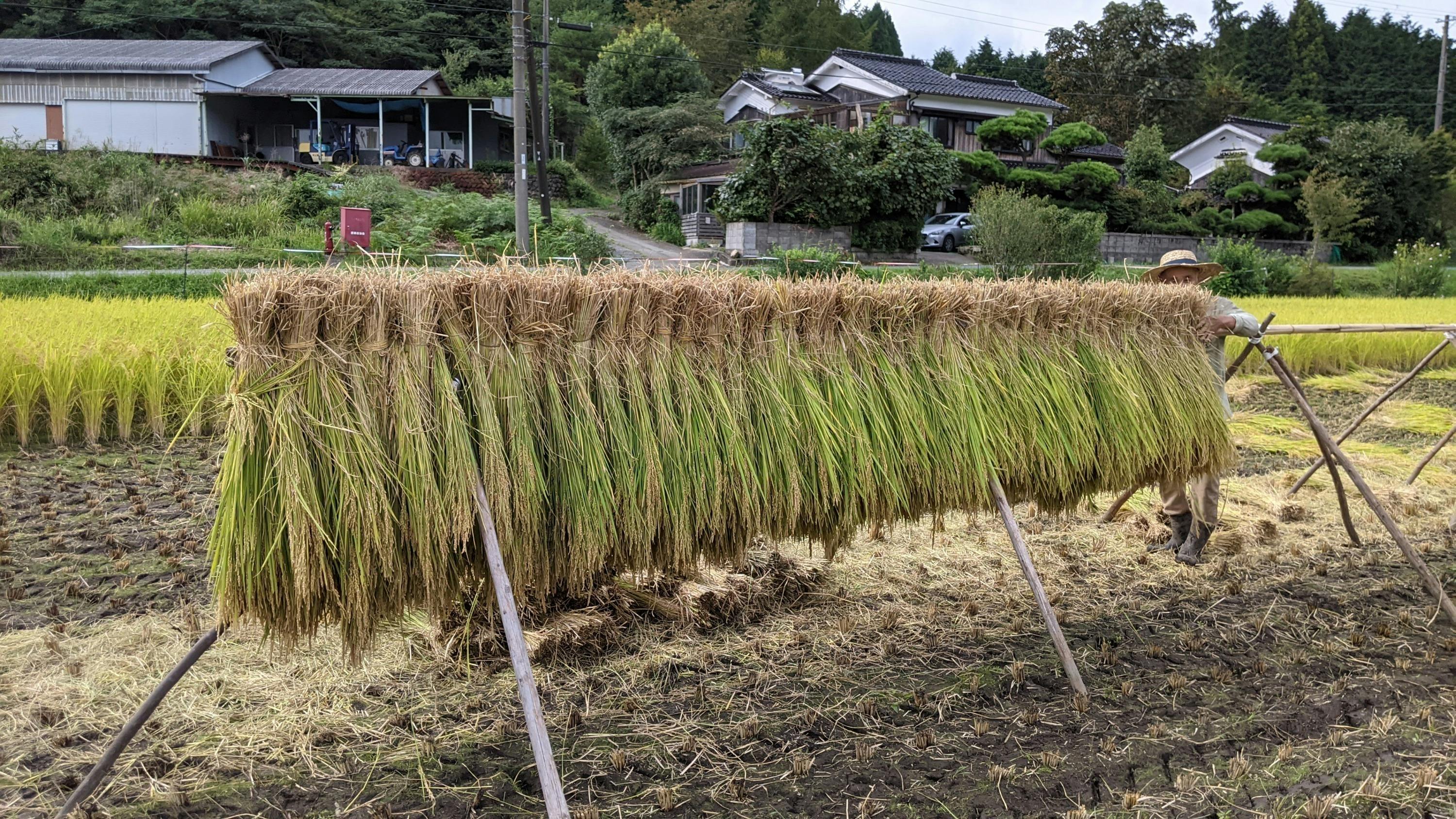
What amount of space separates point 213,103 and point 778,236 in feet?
58.3

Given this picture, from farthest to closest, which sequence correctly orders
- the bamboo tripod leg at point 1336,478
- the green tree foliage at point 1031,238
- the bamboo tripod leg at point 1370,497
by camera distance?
the green tree foliage at point 1031,238 < the bamboo tripod leg at point 1336,478 < the bamboo tripod leg at point 1370,497

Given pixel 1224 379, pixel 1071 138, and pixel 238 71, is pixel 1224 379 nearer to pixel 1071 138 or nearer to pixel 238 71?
pixel 1071 138

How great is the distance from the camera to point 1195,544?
17.2 ft

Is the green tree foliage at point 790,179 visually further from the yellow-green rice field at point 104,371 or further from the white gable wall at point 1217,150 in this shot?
the white gable wall at point 1217,150

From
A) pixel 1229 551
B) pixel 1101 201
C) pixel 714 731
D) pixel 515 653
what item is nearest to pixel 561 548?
pixel 515 653

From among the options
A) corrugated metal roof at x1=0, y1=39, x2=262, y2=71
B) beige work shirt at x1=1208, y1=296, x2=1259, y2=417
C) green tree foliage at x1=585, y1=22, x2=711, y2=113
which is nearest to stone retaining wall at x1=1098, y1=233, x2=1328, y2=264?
green tree foliage at x1=585, y1=22, x2=711, y2=113

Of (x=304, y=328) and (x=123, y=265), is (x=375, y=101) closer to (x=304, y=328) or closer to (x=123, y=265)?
(x=123, y=265)

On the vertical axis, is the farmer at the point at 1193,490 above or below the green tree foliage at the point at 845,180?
below

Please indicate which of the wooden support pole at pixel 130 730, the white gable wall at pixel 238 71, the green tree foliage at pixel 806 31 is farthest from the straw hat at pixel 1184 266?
the green tree foliage at pixel 806 31

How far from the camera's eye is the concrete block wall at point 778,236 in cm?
2088

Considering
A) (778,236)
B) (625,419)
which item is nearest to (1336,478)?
(625,419)

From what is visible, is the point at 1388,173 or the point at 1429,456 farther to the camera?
the point at 1388,173

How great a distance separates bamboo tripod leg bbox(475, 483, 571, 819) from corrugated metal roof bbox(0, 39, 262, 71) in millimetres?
29303

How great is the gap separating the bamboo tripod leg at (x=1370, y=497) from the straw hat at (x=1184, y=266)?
60 centimetres
